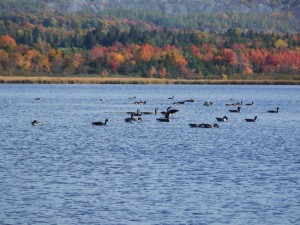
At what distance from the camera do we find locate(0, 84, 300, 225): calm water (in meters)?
29.8

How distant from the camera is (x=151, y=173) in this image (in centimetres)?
3806

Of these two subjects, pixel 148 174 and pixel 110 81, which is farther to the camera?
pixel 110 81

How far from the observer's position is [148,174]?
37750 mm

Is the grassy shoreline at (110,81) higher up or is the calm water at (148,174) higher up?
the calm water at (148,174)

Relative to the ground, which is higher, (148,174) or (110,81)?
(148,174)

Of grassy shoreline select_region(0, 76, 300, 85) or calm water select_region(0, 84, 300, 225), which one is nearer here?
calm water select_region(0, 84, 300, 225)

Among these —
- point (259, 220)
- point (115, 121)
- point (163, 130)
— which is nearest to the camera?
point (259, 220)

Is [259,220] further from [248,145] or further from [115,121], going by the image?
[115,121]

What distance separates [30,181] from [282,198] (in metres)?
9.81

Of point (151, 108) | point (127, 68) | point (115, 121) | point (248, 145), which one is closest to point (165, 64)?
point (127, 68)

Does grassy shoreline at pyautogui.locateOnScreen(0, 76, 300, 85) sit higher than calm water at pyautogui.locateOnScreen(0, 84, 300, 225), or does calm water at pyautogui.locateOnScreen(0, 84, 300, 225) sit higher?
calm water at pyautogui.locateOnScreen(0, 84, 300, 225)

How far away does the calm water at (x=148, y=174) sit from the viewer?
2984cm

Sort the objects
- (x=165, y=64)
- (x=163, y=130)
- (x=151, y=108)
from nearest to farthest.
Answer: (x=163, y=130) → (x=151, y=108) → (x=165, y=64)

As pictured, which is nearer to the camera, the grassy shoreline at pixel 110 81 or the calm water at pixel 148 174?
the calm water at pixel 148 174
